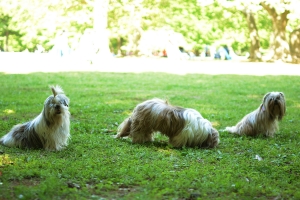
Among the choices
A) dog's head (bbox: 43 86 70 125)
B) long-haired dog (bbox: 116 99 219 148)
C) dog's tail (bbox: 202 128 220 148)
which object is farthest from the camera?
dog's tail (bbox: 202 128 220 148)

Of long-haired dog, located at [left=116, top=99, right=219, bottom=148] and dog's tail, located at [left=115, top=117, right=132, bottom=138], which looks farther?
dog's tail, located at [left=115, top=117, right=132, bottom=138]

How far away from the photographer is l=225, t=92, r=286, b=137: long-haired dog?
9.79 metres

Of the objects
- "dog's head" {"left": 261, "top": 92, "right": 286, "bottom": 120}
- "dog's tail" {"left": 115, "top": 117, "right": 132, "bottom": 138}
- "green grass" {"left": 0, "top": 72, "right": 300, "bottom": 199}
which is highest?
"dog's head" {"left": 261, "top": 92, "right": 286, "bottom": 120}

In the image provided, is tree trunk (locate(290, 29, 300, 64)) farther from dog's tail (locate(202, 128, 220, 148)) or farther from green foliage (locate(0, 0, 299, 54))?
dog's tail (locate(202, 128, 220, 148))

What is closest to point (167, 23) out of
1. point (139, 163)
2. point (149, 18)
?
point (149, 18)

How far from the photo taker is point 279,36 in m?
36.4

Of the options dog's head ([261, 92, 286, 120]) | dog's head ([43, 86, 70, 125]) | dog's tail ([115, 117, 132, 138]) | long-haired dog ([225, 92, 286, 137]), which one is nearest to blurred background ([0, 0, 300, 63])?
long-haired dog ([225, 92, 286, 137])

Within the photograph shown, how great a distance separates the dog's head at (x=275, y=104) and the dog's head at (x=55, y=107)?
405cm

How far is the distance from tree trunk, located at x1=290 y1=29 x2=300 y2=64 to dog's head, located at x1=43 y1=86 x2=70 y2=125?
99.2ft

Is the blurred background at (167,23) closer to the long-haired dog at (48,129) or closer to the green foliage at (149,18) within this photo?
the green foliage at (149,18)

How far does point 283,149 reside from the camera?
909 centimetres

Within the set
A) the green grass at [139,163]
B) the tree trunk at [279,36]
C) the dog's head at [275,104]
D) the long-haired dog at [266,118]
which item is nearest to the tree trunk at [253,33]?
the tree trunk at [279,36]

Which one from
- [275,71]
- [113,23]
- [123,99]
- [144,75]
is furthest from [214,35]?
[123,99]

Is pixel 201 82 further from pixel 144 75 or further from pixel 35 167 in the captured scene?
pixel 35 167
